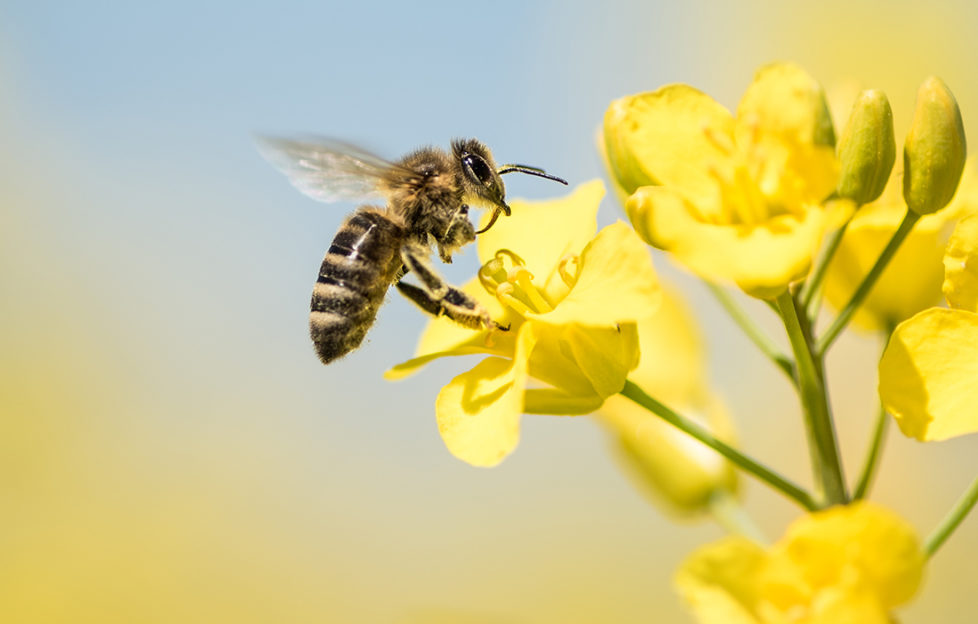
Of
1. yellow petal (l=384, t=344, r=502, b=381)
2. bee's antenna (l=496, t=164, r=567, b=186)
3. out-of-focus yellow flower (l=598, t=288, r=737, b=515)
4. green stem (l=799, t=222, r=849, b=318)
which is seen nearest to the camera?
yellow petal (l=384, t=344, r=502, b=381)

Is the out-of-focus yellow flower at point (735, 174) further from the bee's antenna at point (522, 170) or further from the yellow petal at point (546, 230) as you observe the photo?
the bee's antenna at point (522, 170)

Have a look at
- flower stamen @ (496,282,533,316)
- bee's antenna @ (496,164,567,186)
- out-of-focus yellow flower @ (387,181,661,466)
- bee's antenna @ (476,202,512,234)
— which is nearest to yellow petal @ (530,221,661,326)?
out-of-focus yellow flower @ (387,181,661,466)

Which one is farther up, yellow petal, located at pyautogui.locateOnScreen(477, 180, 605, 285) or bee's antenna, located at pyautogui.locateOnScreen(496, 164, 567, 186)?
bee's antenna, located at pyautogui.locateOnScreen(496, 164, 567, 186)

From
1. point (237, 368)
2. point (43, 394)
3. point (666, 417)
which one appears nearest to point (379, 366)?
point (237, 368)

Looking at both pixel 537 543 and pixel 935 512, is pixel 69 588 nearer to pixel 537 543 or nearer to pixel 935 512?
pixel 537 543

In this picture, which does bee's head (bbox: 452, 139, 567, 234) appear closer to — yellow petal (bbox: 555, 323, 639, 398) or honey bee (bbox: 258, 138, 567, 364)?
honey bee (bbox: 258, 138, 567, 364)

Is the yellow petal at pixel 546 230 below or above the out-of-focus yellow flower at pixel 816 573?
above

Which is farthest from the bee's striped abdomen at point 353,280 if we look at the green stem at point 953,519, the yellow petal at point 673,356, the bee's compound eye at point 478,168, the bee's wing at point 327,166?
the green stem at point 953,519
